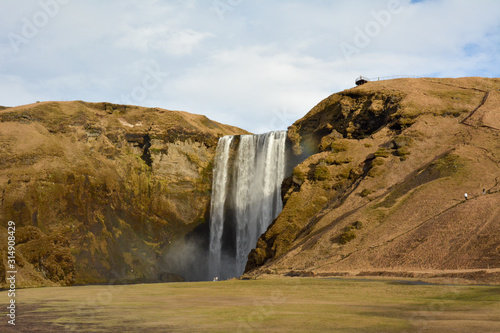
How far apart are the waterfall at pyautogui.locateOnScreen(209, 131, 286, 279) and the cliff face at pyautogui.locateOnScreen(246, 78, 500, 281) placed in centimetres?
461

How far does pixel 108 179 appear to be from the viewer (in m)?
65.3

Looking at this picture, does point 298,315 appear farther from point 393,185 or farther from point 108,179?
point 108,179

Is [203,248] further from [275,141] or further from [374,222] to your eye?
[374,222]

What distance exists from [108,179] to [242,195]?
17553 millimetres

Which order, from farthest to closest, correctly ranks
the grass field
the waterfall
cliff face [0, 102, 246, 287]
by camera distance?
the waterfall
cliff face [0, 102, 246, 287]
the grass field

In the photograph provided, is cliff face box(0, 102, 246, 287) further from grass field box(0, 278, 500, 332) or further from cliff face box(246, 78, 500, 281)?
grass field box(0, 278, 500, 332)

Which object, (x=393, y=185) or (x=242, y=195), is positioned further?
(x=242, y=195)

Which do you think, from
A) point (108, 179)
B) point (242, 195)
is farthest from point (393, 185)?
point (108, 179)

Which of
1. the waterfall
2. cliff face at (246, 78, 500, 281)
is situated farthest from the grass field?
the waterfall

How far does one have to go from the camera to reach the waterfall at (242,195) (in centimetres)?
6188

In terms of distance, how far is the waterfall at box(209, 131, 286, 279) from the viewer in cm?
6188

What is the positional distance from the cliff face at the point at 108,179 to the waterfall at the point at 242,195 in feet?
8.82

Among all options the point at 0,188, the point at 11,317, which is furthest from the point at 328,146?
the point at 11,317

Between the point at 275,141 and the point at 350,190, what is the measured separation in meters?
19.8
